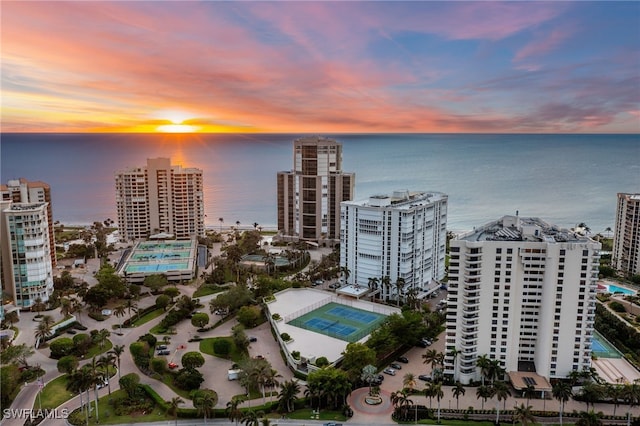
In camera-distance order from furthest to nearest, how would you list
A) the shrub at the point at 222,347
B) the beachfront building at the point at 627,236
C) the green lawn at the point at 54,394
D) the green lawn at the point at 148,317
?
the beachfront building at the point at 627,236, the green lawn at the point at 148,317, the shrub at the point at 222,347, the green lawn at the point at 54,394

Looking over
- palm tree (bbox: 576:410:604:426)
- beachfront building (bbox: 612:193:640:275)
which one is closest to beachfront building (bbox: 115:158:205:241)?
beachfront building (bbox: 612:193:640:275)

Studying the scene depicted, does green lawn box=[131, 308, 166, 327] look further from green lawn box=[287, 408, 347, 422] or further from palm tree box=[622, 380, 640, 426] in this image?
palm tree box=[622, 380, 640, 426]

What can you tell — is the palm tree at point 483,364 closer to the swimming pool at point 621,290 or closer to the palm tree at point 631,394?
the palm tree at point 631,394

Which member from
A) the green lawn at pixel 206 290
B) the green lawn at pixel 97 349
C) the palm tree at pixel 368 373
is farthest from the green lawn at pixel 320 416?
the green lawn at pixel 206 290

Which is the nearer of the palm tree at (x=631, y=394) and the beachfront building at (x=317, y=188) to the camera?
the palm tree at (x=631, y=394)

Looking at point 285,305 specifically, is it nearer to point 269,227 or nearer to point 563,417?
point 563,417

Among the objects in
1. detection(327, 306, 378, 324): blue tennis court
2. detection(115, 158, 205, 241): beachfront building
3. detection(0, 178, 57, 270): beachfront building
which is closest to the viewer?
detection(327, 306, 378, 324): blue tennis court

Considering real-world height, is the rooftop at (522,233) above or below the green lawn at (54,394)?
above

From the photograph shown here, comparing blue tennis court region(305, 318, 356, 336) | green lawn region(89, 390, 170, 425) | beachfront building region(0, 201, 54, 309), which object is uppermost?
beachfront building region(0, 201, 54, 309)
